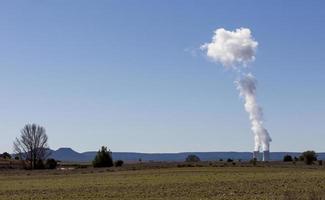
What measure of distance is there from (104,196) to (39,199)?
421 cm

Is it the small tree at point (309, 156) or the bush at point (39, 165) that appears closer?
the small tree at point (309, 156)

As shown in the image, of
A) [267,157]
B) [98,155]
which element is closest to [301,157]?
[267,157]

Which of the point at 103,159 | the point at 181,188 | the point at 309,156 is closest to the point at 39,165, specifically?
the point at 103,159

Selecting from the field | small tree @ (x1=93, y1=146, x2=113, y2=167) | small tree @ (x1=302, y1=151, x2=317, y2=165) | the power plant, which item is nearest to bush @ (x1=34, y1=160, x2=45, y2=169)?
small tree @ (x1=93, y1=146, x2=113, y2=167)

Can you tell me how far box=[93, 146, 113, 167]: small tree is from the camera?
14838cm

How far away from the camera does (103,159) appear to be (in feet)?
490

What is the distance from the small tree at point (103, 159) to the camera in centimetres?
14838

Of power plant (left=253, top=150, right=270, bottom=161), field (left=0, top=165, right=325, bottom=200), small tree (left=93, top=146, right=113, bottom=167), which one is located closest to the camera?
field (left=0, top=165, right=325, bottom=200)

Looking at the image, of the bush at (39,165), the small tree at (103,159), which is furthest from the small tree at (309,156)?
the bush at (39,165)

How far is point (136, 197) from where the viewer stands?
41031 mm

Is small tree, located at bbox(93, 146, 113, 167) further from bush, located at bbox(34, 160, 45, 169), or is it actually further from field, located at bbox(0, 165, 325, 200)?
field, located at bbox(0, 165, 325, 200)

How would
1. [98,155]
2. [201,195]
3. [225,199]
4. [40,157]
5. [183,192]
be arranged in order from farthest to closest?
[40,157] < [98,155] < [183,192] < [201,195] < [225,199]

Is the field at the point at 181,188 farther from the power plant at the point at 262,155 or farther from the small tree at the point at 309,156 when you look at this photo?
the power plant at the point at 262,155

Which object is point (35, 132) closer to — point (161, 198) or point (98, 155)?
point (98, 155)
